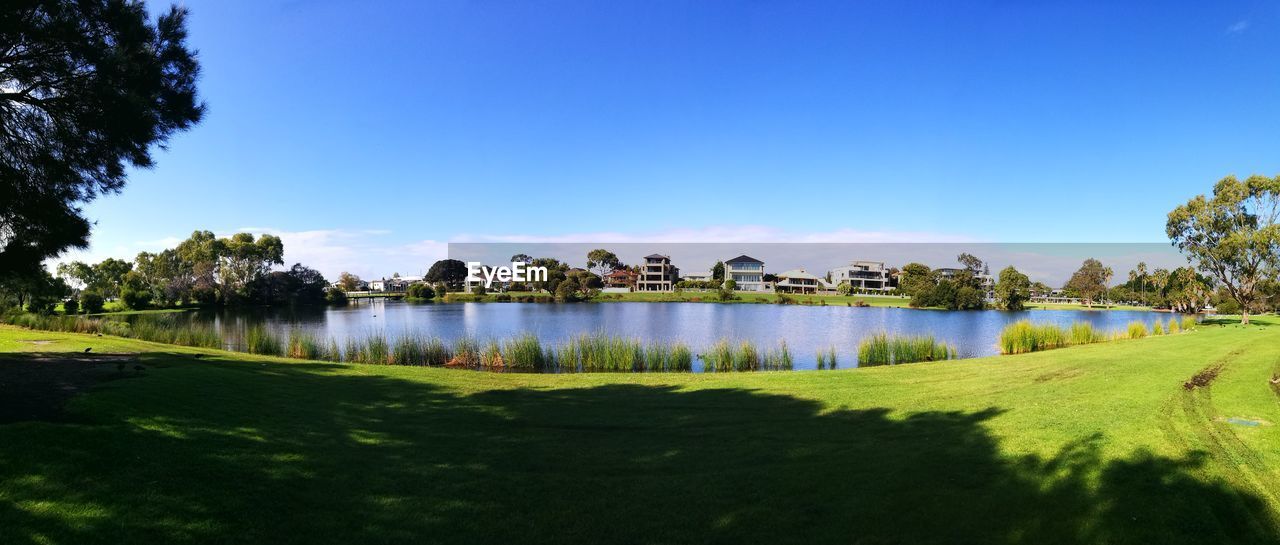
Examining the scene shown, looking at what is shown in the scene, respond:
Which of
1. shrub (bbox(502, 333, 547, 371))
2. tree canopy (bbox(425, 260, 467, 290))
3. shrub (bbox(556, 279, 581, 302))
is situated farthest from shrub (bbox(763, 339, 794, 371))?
tree canopy (bbox(425, 260, 467, 290))

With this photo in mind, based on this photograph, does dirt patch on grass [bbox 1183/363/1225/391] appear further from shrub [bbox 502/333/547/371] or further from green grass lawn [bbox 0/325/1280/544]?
shrub [bbox 502/333/547/371]

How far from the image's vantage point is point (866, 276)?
108 meters

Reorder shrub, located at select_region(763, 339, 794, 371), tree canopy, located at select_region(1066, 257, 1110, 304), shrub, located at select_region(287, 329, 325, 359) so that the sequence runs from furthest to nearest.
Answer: tree canopy, located at select_region(1066, 257, 1110, 304), shrub, located at select_region(287, 329, 325, 359), shrub, located at select_region(763, 339, 794, 371)

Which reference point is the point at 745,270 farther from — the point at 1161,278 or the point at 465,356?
the point at 465,356

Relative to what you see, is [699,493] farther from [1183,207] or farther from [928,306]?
[928,306]

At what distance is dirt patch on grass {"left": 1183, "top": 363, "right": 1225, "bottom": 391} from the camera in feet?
26.8

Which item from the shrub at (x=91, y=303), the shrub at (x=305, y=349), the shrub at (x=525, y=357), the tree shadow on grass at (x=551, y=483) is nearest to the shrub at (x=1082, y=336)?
the tree shadow on grass at (x=551, y=483)

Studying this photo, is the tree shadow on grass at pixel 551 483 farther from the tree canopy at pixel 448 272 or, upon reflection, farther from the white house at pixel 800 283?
the tree canopy at pixel 448 272

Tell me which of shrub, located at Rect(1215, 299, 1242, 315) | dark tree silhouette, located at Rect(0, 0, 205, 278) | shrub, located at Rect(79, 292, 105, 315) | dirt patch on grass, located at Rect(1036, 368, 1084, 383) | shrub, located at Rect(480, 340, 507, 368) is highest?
dark tree silhouette, located at Rect(0, 0, 205, 278)

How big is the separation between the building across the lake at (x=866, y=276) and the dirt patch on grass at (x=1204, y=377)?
3813 inches

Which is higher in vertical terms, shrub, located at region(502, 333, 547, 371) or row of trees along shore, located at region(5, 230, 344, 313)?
row of trees along shore, located at region(5, 230, 344, 313)

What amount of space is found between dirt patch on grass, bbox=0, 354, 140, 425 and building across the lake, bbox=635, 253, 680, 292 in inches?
3935

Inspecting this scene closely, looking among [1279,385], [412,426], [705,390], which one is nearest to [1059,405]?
[1279,385]

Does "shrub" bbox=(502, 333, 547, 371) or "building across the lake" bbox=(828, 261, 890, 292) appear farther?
"building across the lake" bbox=(828, 261, 890, 292)
